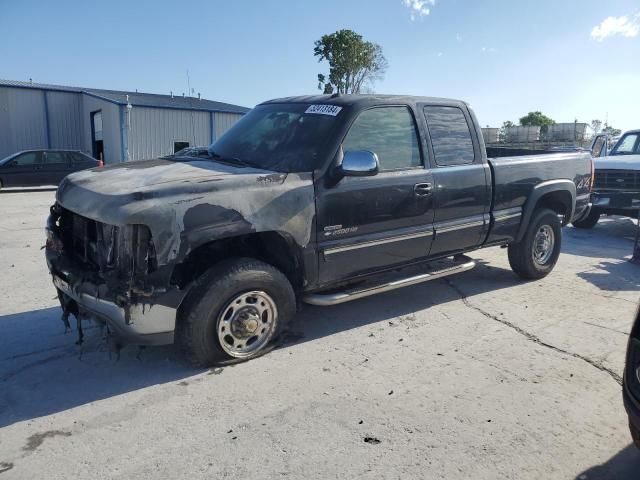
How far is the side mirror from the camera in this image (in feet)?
13.1

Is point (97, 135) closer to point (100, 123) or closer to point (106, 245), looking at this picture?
point (100, 123)

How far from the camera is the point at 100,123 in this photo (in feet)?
93.0

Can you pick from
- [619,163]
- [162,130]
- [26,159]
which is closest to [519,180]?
[619,163]

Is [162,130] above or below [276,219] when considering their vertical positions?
above

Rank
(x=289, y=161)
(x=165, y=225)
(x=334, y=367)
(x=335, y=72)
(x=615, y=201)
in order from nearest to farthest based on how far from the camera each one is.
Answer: (x=165, y=225) → (x=334, y=367) → (x=289, y=161) → (x=615, y=201) → (x=335, y=72)

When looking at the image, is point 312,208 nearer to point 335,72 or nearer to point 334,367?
point 334,367

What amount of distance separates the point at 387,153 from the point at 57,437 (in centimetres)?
324

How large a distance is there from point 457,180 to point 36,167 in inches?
643

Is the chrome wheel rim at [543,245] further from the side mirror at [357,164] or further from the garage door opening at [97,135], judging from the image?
the garage door opening at [97,135]

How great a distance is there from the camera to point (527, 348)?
4.23 metres

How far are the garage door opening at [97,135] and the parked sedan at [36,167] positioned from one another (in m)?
10.9

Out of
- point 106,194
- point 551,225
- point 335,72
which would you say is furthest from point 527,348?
point 335,72

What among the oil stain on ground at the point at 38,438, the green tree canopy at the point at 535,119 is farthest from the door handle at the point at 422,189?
the green tree canopy at the point at 535,119

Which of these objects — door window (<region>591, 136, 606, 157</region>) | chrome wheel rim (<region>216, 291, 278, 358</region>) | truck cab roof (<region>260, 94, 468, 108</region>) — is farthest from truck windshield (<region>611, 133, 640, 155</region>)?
chrome wheel rim (<region>216, 291, 278, 358</region>)
